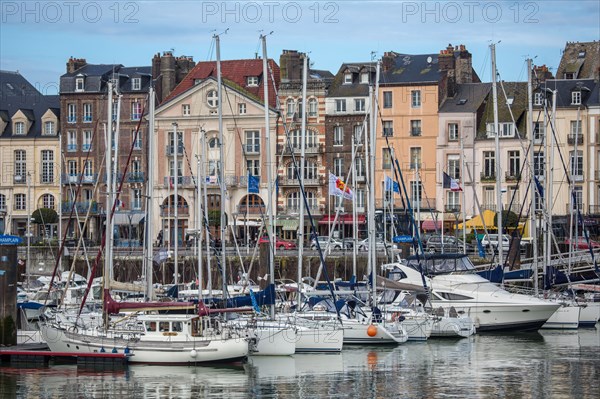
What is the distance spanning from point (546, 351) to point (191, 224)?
4143cm

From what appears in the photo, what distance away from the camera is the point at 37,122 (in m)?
90.6

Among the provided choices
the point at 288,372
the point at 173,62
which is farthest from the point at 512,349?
the point at 173,62

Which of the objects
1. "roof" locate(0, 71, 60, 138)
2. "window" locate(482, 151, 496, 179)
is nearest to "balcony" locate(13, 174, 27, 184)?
"roof" locate(0, 71, 60, 138)

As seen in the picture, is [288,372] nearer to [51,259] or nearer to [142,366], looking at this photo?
[142,366]

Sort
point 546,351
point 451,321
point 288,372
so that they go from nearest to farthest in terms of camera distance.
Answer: point 288,372
point 546,351
point 451,321

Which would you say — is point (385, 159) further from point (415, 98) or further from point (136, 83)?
point (136, 83)

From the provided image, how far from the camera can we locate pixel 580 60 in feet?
303

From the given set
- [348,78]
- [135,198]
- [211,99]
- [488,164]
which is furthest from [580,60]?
[135,198]

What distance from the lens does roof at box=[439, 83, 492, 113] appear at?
8406cm

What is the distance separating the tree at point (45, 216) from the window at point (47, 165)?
3197 mm

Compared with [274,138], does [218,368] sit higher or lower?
lower

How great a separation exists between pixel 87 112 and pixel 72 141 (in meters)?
2.17

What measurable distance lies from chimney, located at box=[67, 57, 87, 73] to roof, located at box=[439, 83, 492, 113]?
25.1 meters

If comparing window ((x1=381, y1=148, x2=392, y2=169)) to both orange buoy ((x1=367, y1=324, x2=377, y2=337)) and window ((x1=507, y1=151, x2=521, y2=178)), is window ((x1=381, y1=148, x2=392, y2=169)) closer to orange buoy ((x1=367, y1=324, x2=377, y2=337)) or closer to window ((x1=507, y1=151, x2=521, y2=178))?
window ((x1=507, y1=151, x2=521, y2=178))
